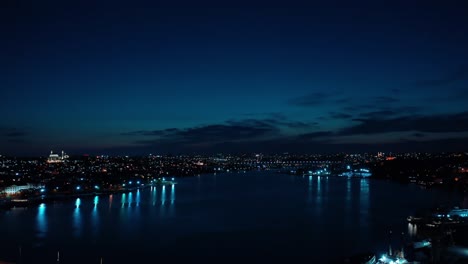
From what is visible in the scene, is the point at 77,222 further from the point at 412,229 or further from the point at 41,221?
the point at 412,229

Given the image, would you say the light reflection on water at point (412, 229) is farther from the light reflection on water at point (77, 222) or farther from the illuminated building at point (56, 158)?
the illuminated building at point (56, 158)

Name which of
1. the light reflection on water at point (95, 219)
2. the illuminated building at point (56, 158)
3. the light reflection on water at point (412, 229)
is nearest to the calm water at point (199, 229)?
the light reflection on water at point (95, 219)

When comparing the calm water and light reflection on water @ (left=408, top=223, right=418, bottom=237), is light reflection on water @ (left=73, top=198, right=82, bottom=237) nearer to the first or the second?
the calm water

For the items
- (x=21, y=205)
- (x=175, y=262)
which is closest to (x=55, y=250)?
(x=175, y=262)

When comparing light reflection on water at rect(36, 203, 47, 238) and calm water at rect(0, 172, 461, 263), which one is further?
light reflection on water at rect(36, 203, 47, 238)

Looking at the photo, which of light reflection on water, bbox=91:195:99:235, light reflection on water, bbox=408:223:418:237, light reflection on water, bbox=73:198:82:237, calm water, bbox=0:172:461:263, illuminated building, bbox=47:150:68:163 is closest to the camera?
calm water, bbox=0:172:461:263

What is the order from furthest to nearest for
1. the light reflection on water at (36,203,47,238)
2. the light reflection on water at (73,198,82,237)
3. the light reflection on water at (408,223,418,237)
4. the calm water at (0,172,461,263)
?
1. the light reflection on water at (73,198,82,237)
2. the light reflection on water at (36,203,47,238)
3. the light reflection on water at (408,223,418,237)
4. the calm water at (0,172,461,263)

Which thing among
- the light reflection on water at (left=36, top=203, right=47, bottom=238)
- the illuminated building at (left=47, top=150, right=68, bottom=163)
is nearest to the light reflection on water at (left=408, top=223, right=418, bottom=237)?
the light reflection on water at (left=36, top=203, right=47, bottom=238)

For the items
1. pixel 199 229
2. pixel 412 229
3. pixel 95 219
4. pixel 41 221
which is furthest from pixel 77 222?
pixel 412 229
